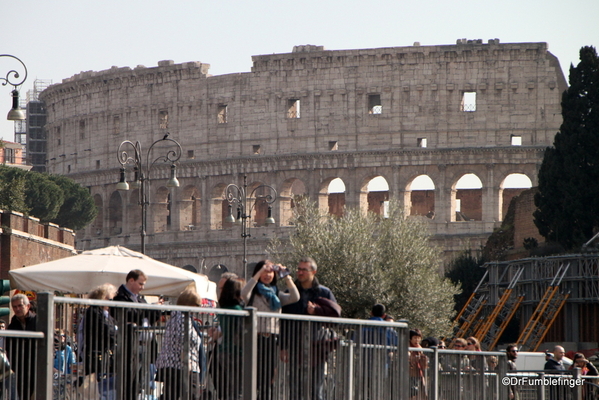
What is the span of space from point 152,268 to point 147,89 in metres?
49.6

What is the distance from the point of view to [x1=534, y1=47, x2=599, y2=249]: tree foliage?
41.3 metres

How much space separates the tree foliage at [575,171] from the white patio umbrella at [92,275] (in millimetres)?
27681

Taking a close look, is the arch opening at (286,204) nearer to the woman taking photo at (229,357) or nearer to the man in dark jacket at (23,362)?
the woman taking photo at (229,357)

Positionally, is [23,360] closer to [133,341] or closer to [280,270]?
[133,341]

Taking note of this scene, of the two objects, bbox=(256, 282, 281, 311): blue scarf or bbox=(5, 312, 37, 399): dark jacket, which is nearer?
bbox=(5, 312, 37, 399): dark jacket

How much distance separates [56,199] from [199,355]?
184ft

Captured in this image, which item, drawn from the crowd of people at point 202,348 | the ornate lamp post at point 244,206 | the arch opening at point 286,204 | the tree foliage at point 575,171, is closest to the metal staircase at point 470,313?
the tree foliage at point 575,171

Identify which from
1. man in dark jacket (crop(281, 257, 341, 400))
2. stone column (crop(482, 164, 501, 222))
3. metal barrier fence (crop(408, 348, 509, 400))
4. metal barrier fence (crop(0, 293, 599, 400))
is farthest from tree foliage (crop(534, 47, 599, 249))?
man in dark jacket (crop(281, 257, 341, 400))

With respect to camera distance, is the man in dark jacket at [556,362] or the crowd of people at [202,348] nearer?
the crowd of people at [202,348]

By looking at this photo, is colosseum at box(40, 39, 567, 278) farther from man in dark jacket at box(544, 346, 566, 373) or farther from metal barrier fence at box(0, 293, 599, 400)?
metal barrier fence at box(0, 293, 599, 400)

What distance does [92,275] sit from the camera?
14.8 meters

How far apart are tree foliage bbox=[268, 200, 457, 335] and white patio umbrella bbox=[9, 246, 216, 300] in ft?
64.3

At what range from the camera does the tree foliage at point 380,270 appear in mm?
35562

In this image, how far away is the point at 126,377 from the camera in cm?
795
